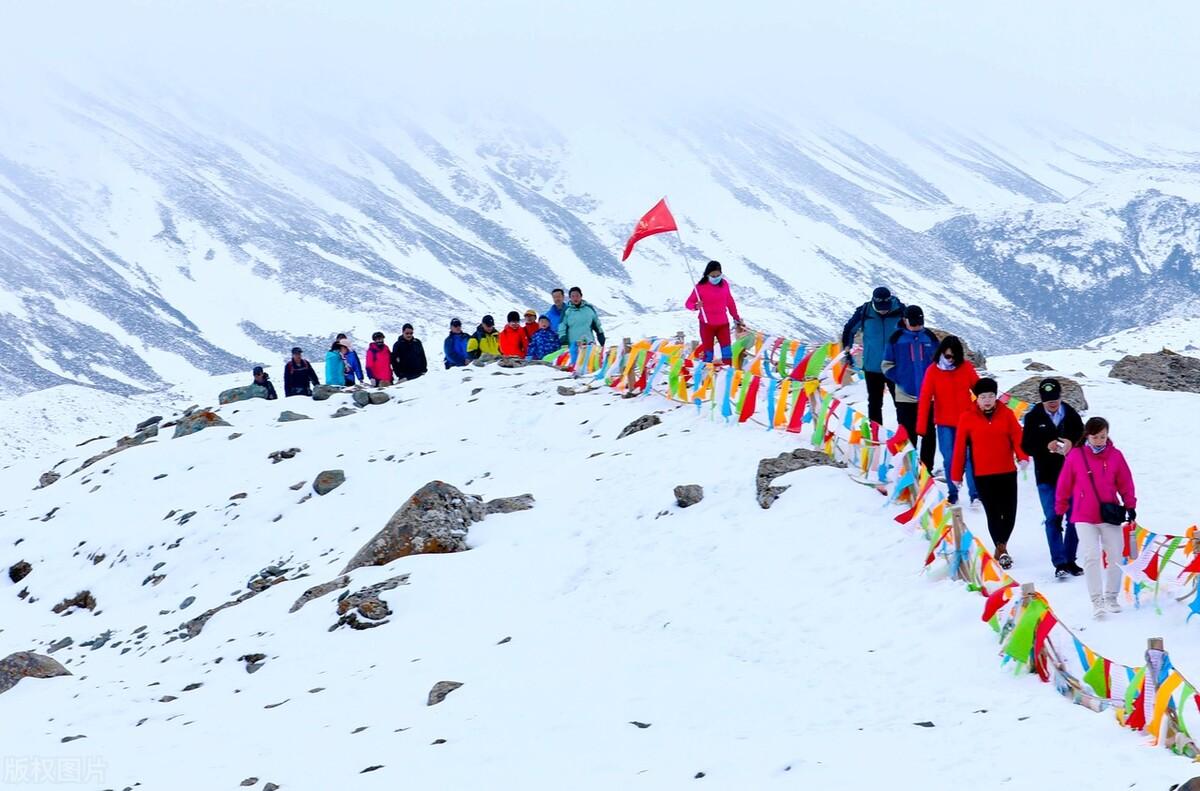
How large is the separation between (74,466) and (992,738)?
A: 78.3ft

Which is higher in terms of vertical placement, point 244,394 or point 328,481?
point 328,481

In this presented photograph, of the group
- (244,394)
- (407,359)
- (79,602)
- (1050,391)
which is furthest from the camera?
(244,394)

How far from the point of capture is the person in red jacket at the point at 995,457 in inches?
506

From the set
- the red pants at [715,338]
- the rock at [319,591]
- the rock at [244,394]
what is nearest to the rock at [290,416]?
the rock at [244,394]

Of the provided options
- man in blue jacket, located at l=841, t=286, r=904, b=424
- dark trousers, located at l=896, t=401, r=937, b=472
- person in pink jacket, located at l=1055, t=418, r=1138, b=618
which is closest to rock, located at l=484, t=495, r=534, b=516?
man in blue jacket, located at l=841, t=286, r=904, b=424

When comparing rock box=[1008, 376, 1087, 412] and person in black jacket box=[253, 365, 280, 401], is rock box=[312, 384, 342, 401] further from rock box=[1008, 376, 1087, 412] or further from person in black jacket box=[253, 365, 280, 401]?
rock box=[1008, 376, 1087, 412]

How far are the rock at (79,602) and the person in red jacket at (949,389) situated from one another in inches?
520

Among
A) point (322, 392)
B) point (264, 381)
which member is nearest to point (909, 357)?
point (322, 392)

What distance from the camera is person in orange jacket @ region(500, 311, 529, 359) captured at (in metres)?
29.2

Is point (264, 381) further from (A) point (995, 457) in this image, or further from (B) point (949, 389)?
(A) point (995, 457)

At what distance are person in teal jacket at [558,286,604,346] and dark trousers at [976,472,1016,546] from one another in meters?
13.8

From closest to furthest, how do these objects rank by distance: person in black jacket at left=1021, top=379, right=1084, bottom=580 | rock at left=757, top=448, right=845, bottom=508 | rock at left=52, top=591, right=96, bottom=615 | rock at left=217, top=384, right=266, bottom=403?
person in black jacket at left=1021, top=379, right=1084, bottom=580
rock at left=757, top=448, right=845, bottom=508
rock at left=52, top=591, right=96, bottom=615
rock at left=217, top=384, right=266, bottom=403

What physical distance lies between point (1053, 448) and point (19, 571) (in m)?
17.3

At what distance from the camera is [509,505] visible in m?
18.4
